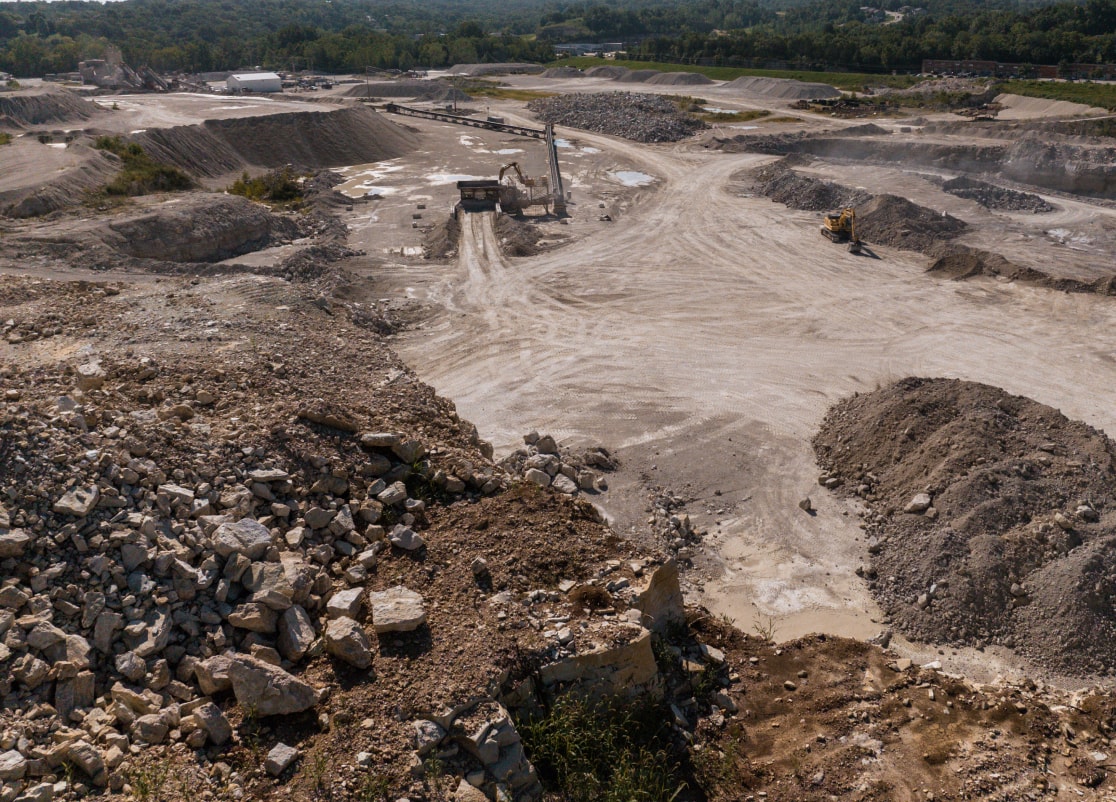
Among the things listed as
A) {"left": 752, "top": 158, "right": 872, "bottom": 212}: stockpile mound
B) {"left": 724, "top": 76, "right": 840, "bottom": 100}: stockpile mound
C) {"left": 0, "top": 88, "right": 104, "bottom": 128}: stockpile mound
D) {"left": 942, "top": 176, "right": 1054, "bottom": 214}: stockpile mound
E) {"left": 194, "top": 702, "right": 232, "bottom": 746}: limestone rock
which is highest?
{"left": 0, "top": 88, "right": 104, "bottom": 128}: stockpile mound

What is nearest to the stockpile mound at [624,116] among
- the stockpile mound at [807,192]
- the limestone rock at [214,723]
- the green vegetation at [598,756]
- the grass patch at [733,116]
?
the grass patch at [733,116]

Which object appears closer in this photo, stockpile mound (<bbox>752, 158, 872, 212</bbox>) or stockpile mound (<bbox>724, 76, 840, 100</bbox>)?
stockpile mound (<bbox>752, 158, 872, 212</bbox>)

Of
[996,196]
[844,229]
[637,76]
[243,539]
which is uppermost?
[637,76]

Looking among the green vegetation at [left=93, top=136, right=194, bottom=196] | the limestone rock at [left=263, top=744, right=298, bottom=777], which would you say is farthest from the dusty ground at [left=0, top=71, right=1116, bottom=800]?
the green vegetation at [left=93, top=136, right=194, bottom=196]

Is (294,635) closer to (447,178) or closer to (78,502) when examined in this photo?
(78,502)

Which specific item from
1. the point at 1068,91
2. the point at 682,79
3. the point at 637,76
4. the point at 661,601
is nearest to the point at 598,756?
the point at 661,601

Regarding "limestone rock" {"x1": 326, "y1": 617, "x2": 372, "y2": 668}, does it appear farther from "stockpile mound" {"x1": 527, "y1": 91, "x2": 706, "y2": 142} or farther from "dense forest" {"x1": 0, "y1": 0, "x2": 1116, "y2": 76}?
"dense forest" {"x1": 0, "y1": 0, "x2": 1116, "y2": 76}

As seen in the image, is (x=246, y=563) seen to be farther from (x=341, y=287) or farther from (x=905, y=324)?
(x=905, y=324)
